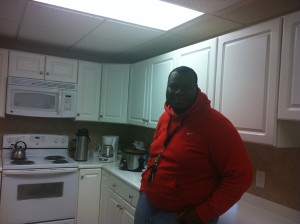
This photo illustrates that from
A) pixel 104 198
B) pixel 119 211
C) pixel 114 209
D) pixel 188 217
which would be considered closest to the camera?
pixel 188 217

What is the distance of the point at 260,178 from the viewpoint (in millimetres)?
1922

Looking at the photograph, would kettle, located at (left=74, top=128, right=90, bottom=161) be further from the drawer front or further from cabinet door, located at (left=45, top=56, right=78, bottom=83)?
cabinet door, located at (left=45, top=56, right=78, bottom=83)

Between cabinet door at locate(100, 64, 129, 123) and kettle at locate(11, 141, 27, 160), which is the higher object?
cabinet door at locate(100, 64, 129, 123)

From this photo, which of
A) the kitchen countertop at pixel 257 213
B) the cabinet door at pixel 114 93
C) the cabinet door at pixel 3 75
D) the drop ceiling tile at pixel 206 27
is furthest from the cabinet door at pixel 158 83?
the cabinet door at pixel 3 75

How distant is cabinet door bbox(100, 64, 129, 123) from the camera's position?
3279 mm

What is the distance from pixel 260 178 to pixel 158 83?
48.0 inches

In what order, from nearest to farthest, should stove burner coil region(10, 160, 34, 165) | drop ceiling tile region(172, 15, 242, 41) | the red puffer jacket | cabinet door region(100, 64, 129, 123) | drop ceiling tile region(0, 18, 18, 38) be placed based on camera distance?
the red puffer jacket → drop ceiling tile region(172, 15, 242, 41) → drop ceiling tile region(0, 18, 18, 38) → stove burner coil region(10, 160, 34, 165) → cabinet door region(100, 64, 129, 123)

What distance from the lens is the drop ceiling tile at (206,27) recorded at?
201 cm

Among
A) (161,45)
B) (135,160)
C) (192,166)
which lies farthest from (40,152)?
(192,166)

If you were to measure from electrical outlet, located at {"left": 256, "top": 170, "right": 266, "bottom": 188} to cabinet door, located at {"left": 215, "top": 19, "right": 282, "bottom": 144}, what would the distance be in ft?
1.47

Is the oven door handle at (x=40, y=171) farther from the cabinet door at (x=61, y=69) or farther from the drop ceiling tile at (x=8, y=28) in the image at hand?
the drop ceiling tile at (x=8, y=28)

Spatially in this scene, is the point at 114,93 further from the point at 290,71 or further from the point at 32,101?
the point at 290,71

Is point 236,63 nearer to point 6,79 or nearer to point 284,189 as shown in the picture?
point 284,189

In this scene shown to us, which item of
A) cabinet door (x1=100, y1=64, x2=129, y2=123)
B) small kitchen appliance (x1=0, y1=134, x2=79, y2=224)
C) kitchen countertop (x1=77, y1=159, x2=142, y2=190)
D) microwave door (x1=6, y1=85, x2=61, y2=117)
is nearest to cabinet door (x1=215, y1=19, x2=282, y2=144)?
kitchen countertop (x1=77, y1=159, x2=142, y2=190)
